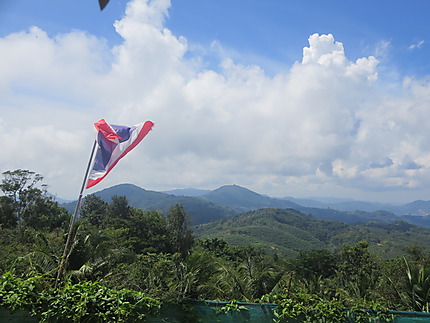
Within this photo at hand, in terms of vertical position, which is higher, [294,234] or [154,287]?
[154,287]

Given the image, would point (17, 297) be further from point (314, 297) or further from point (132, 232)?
point (132, 232)

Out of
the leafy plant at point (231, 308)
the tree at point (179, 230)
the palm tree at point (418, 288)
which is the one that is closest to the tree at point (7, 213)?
the tree at point (179, 230)

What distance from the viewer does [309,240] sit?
5025 inches

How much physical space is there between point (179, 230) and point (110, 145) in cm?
3080

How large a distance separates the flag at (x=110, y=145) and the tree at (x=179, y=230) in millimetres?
28302

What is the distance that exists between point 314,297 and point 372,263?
31320mm

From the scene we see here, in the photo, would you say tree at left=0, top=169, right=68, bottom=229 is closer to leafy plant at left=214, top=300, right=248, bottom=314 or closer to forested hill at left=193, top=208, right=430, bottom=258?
leafy plant at left=214, top=300, right=248, bottom=314

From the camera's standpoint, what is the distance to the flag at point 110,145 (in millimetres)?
5961

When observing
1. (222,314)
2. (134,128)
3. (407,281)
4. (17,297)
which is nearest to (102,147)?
(134,128)

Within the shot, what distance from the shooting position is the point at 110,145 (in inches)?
240

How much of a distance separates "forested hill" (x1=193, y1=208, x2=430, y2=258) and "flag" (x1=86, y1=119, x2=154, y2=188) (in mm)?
86691

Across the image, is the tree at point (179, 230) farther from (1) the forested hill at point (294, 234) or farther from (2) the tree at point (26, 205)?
(1) the forested hill at point (294, 234)

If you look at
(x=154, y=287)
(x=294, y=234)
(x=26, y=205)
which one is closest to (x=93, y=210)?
(x=26, y=205)

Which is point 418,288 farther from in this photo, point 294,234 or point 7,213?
point 294,234
